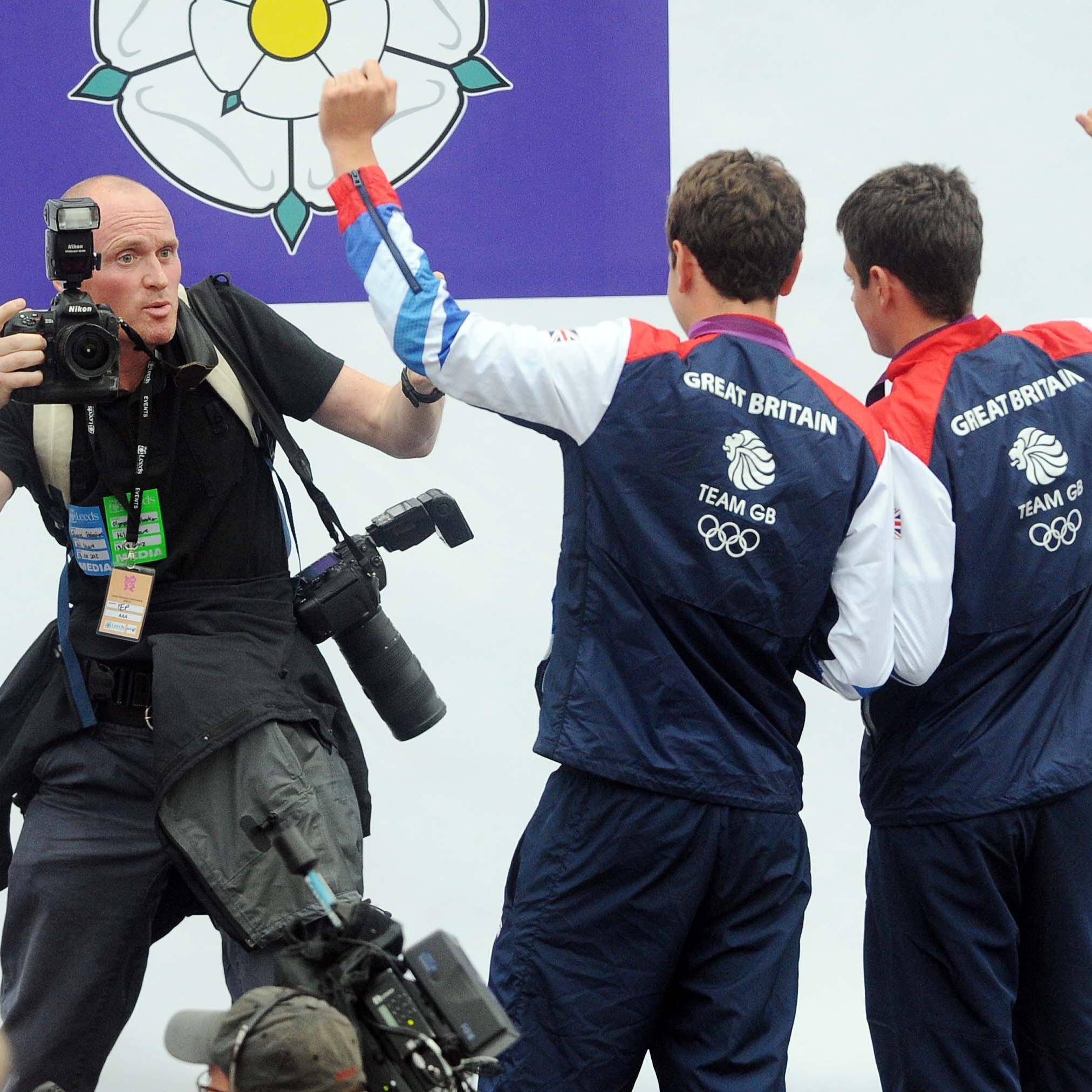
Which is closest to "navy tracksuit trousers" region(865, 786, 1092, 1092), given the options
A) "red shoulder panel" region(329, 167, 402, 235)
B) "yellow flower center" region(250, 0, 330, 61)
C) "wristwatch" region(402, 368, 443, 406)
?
"wristwatch" region(402, 368, 443, 406)

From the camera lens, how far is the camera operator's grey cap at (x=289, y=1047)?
54.2 inches

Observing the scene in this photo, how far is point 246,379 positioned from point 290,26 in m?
0.96

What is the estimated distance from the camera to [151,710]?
2.28 m

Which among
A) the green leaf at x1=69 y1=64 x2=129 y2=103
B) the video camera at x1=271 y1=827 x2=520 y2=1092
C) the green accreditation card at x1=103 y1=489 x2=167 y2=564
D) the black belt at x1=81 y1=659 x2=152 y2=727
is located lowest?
the video camera at x1=271 y1=827 x2=520 y2=1092

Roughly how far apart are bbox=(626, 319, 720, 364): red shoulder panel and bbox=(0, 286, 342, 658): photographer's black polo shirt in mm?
669

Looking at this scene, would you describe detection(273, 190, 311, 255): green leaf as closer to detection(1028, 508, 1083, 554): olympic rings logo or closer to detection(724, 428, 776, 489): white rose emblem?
detection(724, 428, 776, 489): white rose emblem

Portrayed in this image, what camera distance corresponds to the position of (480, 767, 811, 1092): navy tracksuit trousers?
2.01 meters

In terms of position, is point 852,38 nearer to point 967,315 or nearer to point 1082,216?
point 1082,216

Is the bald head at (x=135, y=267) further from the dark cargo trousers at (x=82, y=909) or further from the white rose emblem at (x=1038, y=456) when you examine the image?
the white rose emblem at (x=1038, y=456)

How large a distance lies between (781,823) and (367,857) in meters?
1.33

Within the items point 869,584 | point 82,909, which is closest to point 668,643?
point 869,584

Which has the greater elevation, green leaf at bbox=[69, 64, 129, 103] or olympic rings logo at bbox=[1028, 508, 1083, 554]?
green leaf at bbox=[69, 64, 129, 103]

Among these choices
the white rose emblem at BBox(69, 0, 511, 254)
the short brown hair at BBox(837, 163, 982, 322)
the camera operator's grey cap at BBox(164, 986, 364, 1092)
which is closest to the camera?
the camera operator's grey cap at BBox(164, 986, 364, 1092)

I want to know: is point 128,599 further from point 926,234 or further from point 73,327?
point 926,234
